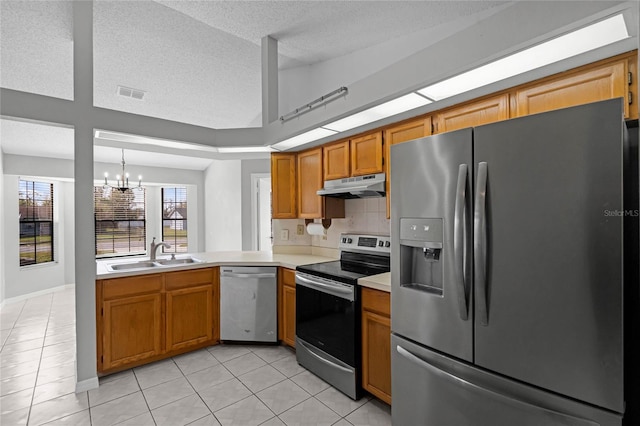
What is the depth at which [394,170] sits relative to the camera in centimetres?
182

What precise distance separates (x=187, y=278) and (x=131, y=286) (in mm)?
472

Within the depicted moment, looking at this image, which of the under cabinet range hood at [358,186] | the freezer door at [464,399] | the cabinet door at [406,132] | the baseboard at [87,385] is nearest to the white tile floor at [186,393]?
the baseboard at [87,385]

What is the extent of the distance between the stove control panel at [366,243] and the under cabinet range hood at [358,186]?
1.30ft

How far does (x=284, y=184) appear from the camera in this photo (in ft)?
11.6

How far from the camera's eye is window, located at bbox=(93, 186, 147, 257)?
670 cm

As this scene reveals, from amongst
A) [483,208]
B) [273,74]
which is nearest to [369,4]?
[273,74]

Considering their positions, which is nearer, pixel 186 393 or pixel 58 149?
pixel 186 393

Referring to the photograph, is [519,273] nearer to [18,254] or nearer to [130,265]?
[130,265]

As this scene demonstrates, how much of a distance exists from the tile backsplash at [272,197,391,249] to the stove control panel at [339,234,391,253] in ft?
0.42

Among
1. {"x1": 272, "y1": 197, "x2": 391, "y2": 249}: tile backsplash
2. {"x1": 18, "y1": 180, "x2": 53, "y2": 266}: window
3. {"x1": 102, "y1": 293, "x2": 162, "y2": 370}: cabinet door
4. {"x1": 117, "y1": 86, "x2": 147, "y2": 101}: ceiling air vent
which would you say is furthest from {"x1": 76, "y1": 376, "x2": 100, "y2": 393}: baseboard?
{"x1": 18, "y1": 180, "x2": 53, "y2": 266}: window

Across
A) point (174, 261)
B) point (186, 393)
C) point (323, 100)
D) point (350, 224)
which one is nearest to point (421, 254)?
point (323, 100)

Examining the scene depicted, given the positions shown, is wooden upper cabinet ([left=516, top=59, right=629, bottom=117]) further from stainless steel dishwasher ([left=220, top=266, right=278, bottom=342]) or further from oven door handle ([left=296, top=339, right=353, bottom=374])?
stainless steel dishwasher ([left=220, top=266, right=278, bottom=342])

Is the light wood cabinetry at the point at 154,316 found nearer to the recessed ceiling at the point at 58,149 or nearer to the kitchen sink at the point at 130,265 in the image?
the kitchen sink at the point at 130,265

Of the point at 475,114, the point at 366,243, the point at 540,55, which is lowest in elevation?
the point at 366,243
